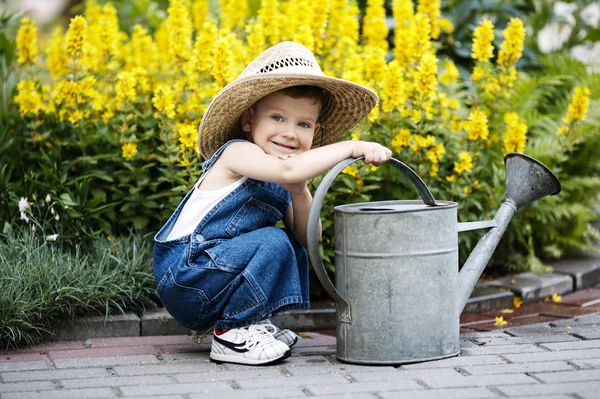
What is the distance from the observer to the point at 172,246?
3137 millimetres

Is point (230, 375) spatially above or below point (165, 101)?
below

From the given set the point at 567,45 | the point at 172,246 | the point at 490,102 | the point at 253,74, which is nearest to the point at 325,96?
the point at 253,74

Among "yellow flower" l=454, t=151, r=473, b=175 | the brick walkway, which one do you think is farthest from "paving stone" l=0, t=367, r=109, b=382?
"yellow flower" l=454, t=151, r=473, b=175

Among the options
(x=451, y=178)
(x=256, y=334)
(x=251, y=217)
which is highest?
(x=451, y=178)

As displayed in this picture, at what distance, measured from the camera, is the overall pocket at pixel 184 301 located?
3068 mm

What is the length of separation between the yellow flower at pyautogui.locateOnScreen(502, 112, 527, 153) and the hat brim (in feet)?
3.63

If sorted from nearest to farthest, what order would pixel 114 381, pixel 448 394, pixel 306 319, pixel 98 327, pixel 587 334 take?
pixel 448 394
pixel 114 381
pixel 587 334
pixel 98 327
pixel 306 319

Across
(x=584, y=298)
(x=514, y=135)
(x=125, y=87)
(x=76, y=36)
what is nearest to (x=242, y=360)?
(x=125, y=87)

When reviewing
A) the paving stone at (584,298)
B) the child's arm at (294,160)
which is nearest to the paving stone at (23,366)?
the child's arm at (294,160)

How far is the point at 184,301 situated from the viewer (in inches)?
122

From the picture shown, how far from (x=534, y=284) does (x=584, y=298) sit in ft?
0.88

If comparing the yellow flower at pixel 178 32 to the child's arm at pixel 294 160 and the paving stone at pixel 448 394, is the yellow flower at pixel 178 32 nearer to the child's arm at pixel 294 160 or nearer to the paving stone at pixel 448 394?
the child's arm at pixel 294 160

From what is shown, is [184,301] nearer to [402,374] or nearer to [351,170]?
[402,374]

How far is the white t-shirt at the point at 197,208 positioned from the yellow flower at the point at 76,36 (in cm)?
140
